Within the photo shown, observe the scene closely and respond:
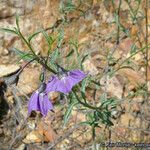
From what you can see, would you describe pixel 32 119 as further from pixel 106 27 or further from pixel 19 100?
pixel 106 27

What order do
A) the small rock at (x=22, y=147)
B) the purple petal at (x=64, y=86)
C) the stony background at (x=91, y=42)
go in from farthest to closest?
1. the stony background at (x=91, y=42)
2. the small rock at (x=22, y=147)
3. the purple petal at (x=64, y=86)

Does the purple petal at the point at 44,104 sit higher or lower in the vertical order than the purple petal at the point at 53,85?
lower

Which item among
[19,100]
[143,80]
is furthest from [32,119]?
[143,80]

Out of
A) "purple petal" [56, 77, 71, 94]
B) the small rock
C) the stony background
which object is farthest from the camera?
the stony background

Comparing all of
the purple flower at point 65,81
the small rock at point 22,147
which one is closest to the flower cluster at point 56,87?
the purple flower at point 65,81

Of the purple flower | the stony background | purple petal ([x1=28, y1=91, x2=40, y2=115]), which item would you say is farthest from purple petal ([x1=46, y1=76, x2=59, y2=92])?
the stony background

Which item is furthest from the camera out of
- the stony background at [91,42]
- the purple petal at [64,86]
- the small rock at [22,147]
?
the stony background at [91,42]

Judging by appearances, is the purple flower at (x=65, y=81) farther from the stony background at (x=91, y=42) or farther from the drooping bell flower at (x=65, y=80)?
the stony background at (x=91, y=42)

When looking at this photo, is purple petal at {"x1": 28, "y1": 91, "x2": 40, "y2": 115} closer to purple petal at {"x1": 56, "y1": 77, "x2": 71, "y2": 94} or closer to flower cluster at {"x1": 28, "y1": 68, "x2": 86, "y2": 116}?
flower cluster at {"x1": 28, "y1": 68, "x2": 86, "y2": 116}

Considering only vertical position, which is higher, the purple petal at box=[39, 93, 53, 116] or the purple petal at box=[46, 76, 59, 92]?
the purple petal at box=[46, 76, 59, 92]
